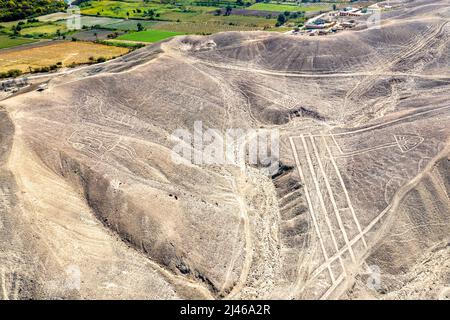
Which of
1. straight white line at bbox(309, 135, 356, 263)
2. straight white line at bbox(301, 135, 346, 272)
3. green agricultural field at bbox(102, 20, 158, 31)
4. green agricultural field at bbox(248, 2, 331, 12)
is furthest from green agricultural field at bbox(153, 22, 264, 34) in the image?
straight white line at bbox(309, 135, 356, 263)

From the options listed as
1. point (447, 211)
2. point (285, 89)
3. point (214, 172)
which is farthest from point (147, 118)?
→ point (447, 211)

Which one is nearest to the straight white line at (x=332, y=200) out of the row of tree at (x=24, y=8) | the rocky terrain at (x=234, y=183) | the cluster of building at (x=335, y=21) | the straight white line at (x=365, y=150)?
the rocky terrain at (x=234, y=183)

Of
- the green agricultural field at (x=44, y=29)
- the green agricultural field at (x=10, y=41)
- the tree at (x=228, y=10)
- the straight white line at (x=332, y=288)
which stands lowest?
the straight white line at (x=332, y=288)

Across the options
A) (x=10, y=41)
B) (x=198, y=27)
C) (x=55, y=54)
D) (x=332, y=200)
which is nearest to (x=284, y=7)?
(x=198, y=27)

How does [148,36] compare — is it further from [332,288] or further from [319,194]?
[332,288]

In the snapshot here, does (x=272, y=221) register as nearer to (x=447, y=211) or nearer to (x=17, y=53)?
→ (x=447, y=211)

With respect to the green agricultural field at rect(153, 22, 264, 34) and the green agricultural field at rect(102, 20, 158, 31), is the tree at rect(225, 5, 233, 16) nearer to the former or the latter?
the green agricultural field at rect(153, 22, 264, 34)

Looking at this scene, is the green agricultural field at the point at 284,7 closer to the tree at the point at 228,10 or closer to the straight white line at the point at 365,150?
the tree at the point at 228,10
